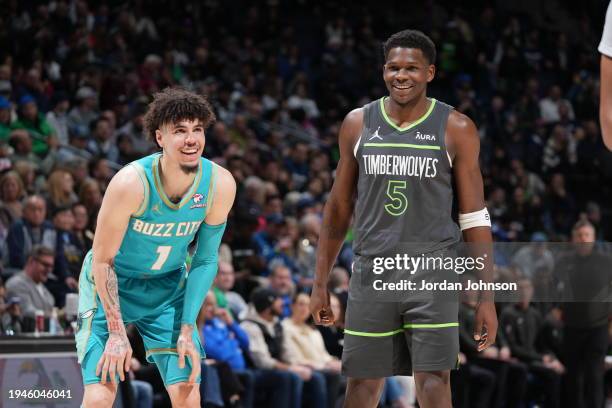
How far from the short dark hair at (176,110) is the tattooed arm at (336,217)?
64 cm

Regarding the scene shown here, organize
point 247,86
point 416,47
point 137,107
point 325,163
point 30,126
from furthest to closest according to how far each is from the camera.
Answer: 1. point 247,86
2. point 325,163
3. point 137,107
4. point 30,126
5. point 416,47

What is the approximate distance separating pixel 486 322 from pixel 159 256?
4.98 feet

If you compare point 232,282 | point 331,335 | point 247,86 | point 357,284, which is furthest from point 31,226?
point 247,86

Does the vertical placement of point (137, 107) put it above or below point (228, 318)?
above

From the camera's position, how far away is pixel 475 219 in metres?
4.59

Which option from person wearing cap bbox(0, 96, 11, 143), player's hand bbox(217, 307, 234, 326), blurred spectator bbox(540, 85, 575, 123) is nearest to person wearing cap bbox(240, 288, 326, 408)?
player's hand bbox(217, 307, 234, 326)

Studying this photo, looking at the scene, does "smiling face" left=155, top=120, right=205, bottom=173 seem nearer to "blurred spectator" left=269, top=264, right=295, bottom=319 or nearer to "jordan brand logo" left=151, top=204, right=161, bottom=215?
"jordan brand logo" left=151, top=204, right=161, bottom=215

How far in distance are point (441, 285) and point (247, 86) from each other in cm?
1046

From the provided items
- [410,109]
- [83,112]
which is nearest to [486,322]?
[410,109]

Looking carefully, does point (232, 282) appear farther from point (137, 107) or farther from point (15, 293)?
point (137, 107)

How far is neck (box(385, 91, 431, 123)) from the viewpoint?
15.1 ft

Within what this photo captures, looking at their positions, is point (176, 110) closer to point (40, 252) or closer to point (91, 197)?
point (40, 252)

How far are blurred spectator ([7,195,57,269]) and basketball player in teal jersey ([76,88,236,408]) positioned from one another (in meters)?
3.87

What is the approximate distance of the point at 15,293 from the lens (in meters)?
7.54
